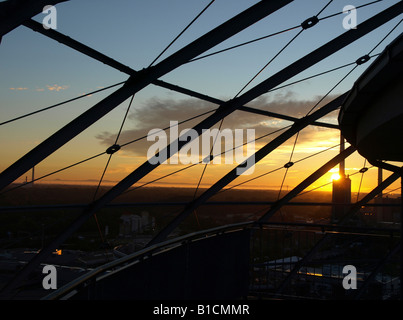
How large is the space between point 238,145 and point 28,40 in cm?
940

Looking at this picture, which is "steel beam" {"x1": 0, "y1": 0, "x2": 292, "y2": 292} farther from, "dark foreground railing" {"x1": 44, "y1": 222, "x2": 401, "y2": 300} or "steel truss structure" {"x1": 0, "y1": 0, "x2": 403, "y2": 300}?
"dark foreground railing" {"x1": 44, "y1": 222, "x2": 401, "y2": 300}

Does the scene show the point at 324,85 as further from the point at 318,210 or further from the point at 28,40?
the point at 318,210

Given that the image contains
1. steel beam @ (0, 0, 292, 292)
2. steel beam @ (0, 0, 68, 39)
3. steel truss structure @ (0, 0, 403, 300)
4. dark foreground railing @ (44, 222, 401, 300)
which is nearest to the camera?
steel beam @ (0, 0, 68, 39)

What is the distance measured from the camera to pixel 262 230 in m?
12.4

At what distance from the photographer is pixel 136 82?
10.3m

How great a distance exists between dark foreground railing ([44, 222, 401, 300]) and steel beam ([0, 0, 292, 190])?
3894mm

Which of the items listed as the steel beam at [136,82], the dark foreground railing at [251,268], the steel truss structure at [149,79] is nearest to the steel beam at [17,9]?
the steel truss structure at [149,79]

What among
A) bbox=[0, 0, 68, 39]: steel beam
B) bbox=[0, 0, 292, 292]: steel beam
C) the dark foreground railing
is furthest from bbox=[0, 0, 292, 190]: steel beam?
the dark foreground railing

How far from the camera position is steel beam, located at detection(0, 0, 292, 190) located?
30.9 feet

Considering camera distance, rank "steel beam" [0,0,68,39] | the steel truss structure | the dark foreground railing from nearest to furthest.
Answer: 1. "steel beam" [0,0,68,39]
2. the dark foreground railing
3. the steel truss structure

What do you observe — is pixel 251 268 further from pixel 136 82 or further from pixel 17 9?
pixel 17 9

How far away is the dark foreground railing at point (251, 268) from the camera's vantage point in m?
6.91

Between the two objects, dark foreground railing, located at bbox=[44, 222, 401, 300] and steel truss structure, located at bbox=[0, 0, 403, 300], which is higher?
steel truss structure, located at bbox=[0, 0, 403, 300]
